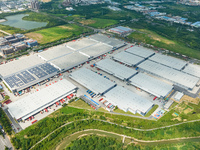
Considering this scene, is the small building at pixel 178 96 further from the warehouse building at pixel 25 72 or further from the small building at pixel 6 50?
the small building at pixel 6 50

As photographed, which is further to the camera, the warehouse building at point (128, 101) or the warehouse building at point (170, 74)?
the warehouse building at point (170, 74)

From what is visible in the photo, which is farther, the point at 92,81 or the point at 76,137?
the point at 92,81

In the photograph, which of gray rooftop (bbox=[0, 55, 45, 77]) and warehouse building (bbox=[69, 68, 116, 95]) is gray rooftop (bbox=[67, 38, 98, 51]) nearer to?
gray rooftop (bbox=[0, 55, 45, 77])

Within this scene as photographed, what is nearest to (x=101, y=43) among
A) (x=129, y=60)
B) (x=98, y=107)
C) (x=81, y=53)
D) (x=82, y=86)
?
(x=81, y=53)

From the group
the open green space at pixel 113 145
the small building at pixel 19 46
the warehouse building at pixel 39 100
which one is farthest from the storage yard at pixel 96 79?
the small building at pixel 19 46

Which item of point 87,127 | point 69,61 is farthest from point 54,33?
point 87,127

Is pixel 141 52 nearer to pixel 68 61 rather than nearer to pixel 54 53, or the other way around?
pixel 68 61
